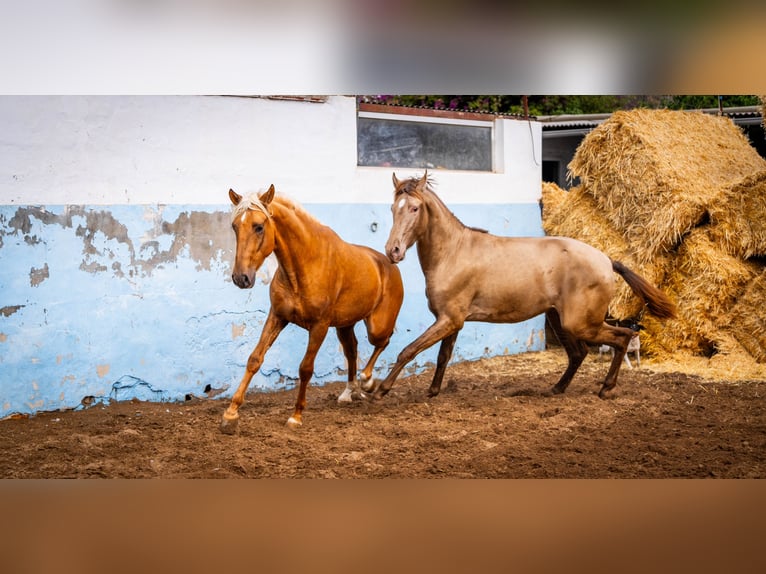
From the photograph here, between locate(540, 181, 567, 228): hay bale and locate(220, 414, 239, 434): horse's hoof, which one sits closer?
locate(220, 414, 239, 434): horse's hoof

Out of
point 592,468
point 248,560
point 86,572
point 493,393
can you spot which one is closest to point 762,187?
point 493,393

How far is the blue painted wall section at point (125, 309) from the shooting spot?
5.20 m

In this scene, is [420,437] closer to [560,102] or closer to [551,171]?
[551,171]

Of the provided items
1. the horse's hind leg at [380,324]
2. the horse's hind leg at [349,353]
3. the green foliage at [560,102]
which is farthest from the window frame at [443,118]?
the green foliage at [560,102]

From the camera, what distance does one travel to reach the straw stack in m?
6.70

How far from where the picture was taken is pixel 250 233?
14.6ft

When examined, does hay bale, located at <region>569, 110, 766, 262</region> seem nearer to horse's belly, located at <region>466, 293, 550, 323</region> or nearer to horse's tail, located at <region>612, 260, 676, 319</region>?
horse's tail, located at <region>612, 260, 676, 319</region>

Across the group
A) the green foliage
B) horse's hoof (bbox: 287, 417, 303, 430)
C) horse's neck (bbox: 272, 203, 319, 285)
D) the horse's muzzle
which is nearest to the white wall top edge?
horse's neck (bbox: 272, 203, 319, 285)

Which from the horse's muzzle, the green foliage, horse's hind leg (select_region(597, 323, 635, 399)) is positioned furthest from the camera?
the green foliage

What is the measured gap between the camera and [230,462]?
4480 mm

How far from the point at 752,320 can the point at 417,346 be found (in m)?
2.99

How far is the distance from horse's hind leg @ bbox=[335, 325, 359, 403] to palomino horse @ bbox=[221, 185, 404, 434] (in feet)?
0.10

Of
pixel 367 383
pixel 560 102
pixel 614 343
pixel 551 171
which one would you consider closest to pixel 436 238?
pixel 367 383

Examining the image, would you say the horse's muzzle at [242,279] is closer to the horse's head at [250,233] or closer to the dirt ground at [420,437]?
the horse's head at [250,233]
